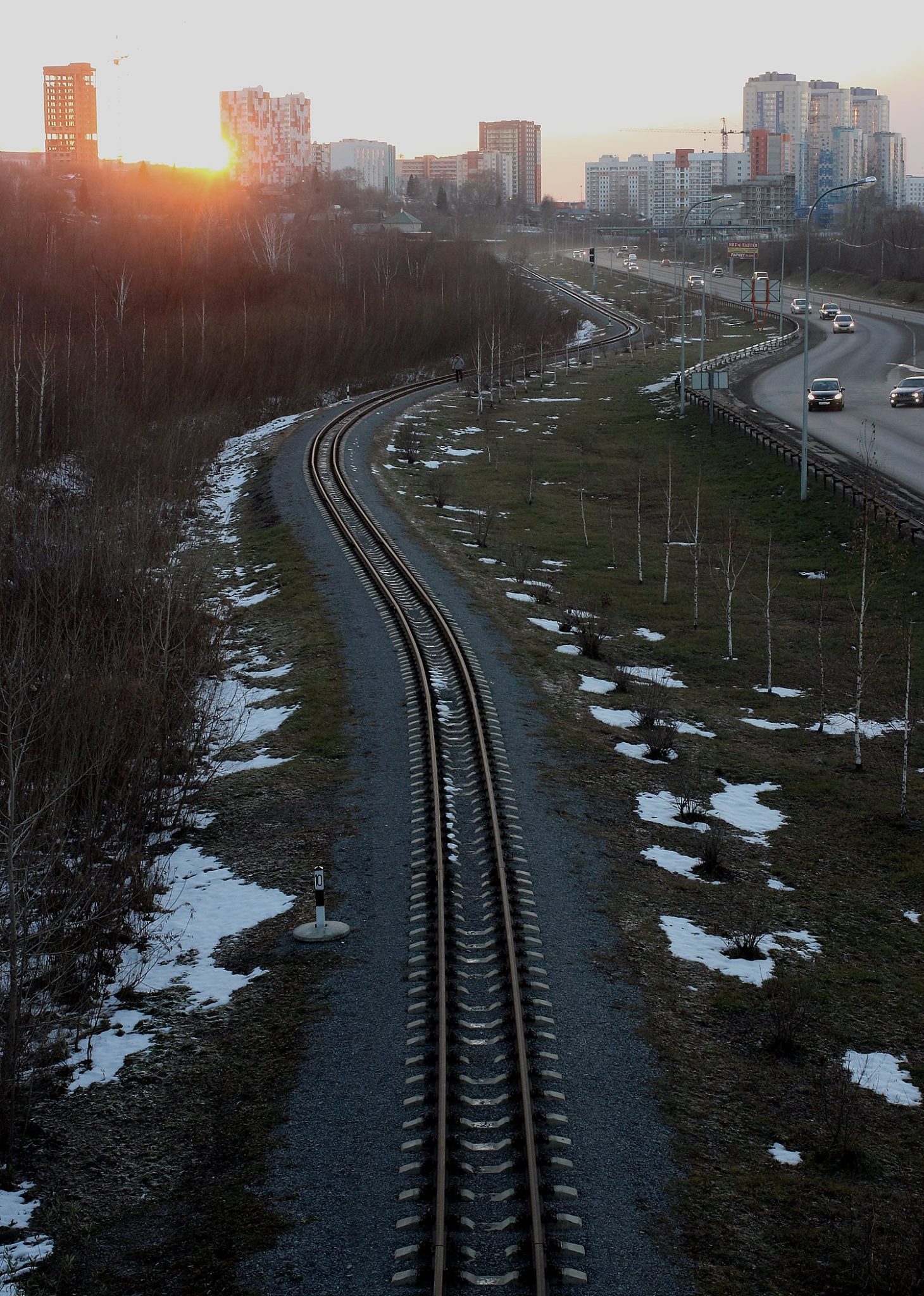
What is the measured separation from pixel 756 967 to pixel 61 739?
7647mm

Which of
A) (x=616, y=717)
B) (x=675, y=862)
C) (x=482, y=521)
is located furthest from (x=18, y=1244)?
(x=482, y=521)

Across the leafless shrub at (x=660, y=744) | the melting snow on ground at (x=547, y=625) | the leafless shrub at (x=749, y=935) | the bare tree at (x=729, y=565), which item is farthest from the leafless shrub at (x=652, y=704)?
the leafless shrub at (x=749, y=935)

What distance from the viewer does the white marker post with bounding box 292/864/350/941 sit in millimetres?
Answer: 11820

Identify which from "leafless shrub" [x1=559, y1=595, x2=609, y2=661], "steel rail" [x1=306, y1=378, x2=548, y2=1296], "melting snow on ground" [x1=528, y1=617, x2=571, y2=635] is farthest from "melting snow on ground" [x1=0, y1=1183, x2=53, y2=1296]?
"melting snow on ground" [x1=528, y1=617, x2=571, y2=635]

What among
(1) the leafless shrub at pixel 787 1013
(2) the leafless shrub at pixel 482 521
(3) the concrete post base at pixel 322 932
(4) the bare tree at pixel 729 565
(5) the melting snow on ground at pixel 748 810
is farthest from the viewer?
(2) the leafless shrub at pixel 482 521

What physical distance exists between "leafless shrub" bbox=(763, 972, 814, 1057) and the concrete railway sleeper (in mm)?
1836

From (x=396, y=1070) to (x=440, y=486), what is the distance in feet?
95.8

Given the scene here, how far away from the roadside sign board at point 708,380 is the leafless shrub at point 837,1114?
40.2 meters

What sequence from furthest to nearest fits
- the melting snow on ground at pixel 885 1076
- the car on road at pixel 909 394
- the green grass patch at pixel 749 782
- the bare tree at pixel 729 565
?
the car on road at pixel 909 394, the bare tree at pixel 729 565, the melting snow on ground at pixel 885 1076, the green grass patch at pixel 749 782

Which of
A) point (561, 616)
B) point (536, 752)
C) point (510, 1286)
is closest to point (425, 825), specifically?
point (536, 752)

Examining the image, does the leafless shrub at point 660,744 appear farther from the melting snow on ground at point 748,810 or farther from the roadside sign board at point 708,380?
the roadside sign board at point 708,380

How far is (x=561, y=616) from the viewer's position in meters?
25.9

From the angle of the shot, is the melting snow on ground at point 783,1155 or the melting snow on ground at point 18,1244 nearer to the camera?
the melting snow on ground at point 18,1244

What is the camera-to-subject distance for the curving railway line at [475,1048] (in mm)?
7551
